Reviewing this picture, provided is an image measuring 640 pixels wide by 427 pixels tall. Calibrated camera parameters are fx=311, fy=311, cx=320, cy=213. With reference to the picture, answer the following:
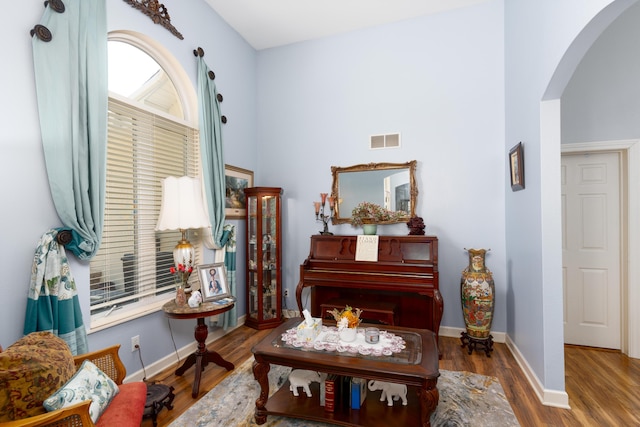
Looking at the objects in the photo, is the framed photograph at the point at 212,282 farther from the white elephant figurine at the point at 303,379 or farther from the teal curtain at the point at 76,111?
the white elephant figurine at the point at 303,379

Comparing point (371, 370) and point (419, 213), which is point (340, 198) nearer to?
point (419, 213)

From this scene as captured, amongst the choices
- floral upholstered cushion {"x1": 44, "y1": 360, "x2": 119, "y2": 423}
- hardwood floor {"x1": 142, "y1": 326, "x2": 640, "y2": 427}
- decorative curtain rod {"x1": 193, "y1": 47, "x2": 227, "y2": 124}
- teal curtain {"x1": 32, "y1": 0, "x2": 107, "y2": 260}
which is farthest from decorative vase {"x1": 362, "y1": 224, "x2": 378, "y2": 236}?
floral upholstered cushion {"x1": 44, "y1": 360, "x2": 119, "y2": 423}

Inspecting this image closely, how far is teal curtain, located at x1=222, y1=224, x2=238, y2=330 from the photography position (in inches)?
135

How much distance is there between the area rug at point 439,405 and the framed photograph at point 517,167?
1663 mm

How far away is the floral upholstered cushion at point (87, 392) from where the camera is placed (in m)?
1.33

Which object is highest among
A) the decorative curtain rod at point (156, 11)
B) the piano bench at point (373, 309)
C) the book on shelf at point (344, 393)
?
the decorative curtain rod at point (156, 11)

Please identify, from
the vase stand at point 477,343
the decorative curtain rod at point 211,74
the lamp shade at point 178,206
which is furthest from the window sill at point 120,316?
the vase stand at point 477,343

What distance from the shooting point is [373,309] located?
3.12 meters

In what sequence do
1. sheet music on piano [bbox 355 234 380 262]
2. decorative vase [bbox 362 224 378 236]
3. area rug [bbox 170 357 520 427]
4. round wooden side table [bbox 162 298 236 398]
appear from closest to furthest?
area rug [bbox 170 357 520 427] → round wooden side table [bbox 162 298 236 398] → sheet music on piano [bbox 355 234 380 262] → decorative vase [bbox 362 224 378 236]

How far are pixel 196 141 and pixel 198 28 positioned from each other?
3.87 ft

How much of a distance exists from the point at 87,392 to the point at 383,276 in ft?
7.86

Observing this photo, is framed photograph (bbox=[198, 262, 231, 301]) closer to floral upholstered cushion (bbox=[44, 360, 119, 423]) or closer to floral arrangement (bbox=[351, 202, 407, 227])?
floral upholstered cushion (bbox=[44, 360, 119, 423])

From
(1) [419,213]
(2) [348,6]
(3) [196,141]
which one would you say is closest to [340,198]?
(1) [419,213]

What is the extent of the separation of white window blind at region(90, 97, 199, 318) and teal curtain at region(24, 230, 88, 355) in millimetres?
370
